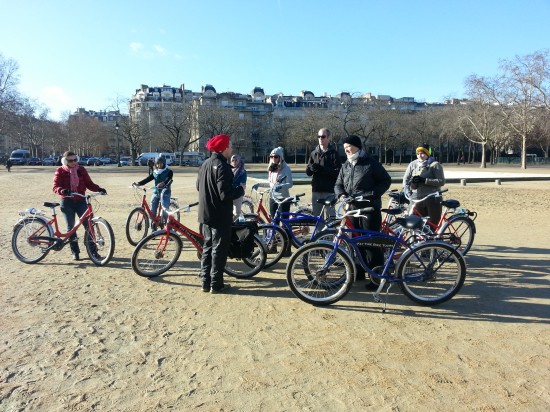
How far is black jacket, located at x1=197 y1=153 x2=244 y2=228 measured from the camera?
4.65 metres

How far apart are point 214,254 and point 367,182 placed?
206 cm

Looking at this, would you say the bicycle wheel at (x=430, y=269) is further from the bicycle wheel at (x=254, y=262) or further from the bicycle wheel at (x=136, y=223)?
the bicycle wheel at (x=136, y=223)

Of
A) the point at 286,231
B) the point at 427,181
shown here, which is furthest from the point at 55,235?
the point at 427,181

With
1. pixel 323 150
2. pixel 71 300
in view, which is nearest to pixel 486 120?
pixel 323 150

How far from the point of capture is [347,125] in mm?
57906

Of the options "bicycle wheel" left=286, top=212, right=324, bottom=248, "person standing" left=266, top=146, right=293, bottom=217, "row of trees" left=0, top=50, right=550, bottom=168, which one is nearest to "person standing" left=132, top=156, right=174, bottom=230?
"person standing" left=266, top=146, right=293, bottom=217

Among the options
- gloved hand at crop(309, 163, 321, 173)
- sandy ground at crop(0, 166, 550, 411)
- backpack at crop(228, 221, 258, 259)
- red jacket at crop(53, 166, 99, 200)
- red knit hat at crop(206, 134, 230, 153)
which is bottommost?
sandy ground at crop(0, 166, 550, 411)

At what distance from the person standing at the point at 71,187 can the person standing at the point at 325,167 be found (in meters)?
3.36

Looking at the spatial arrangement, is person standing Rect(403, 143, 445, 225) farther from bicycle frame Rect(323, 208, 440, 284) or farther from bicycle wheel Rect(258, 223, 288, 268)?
bicycle wheel Rect(258, 223, 288, 268)

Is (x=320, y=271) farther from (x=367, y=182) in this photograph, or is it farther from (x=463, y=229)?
(x=463, y=229)

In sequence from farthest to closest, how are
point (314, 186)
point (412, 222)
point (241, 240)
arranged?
point (314, 186)
point (241, 240)
point (412, 222)

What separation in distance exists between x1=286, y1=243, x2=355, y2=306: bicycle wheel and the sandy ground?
6.2 inches

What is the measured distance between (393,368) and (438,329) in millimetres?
969

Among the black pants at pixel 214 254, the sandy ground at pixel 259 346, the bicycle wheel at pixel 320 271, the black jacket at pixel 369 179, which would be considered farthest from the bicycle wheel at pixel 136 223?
the black jacket at pixel 369 179
